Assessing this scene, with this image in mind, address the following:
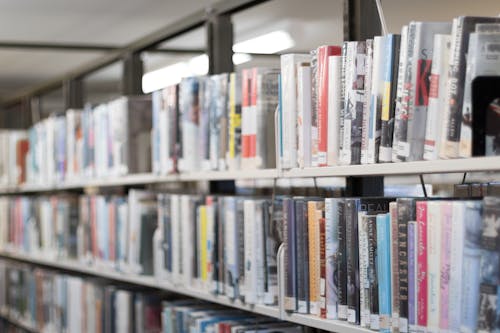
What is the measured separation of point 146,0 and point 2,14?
1.05 m

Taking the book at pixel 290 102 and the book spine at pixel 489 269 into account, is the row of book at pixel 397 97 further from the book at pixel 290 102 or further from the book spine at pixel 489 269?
the book spine at pixel 489 269

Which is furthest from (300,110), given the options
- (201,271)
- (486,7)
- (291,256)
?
(486,7)

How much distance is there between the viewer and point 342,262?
2.02 metres

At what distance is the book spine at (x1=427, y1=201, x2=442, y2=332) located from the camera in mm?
1686

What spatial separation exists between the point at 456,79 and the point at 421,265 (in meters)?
0.40

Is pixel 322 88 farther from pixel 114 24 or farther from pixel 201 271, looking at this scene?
pixel 114 24

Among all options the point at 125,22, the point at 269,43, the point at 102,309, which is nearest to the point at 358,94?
the point at 102,309

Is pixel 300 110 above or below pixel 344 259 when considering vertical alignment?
above

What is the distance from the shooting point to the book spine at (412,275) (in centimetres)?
174

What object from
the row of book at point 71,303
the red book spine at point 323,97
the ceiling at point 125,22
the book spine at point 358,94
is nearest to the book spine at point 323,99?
the red book spine at point 323,97

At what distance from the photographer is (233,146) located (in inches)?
102

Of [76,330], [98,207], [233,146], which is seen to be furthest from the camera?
[76,330]

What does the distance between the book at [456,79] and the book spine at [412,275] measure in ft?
0.61

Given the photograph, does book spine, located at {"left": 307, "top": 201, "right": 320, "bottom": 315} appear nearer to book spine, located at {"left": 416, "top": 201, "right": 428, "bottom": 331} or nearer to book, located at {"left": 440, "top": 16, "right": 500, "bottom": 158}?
book spine, located at {"left": 416, "top": 201, "right": 428, "bottom": 331}
